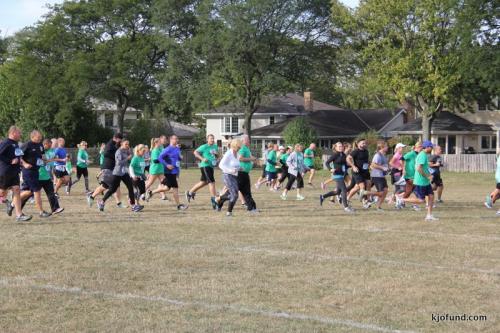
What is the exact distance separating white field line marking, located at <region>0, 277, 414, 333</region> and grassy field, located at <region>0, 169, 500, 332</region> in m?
0.01

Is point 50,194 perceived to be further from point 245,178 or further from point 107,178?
point 245,178

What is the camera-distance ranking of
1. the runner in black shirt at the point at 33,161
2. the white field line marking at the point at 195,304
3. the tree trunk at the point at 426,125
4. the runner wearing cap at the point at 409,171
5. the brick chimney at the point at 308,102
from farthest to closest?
the brick chimney at the point at 308,102
the tree trunk at the point at 426,125
the runner wearing cap at the point at 409,171
the runner in black shirt at the point at 33,161
the white field line marking at the point at 195,304

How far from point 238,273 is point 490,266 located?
3.46 meters

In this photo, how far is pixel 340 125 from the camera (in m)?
68.4

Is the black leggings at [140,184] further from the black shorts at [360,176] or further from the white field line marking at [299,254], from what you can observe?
the white field line marking at [299,254]

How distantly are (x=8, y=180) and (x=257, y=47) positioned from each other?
4232 cm

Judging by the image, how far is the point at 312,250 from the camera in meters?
11.0

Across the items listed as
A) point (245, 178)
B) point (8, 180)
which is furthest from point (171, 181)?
point (8, 180)

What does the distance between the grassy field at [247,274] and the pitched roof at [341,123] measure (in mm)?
50285

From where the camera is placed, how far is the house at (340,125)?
6556 cm

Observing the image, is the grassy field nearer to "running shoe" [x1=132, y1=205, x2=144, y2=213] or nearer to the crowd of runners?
the crowd of runners

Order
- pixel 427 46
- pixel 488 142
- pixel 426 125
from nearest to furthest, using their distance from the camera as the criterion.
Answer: pixel 427 46 → pixel 426 125 → pixel 488 142

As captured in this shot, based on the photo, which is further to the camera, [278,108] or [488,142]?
[278,108]

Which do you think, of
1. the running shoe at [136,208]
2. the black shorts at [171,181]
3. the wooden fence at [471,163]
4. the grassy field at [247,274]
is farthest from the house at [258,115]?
the grassy field at [247,274]
